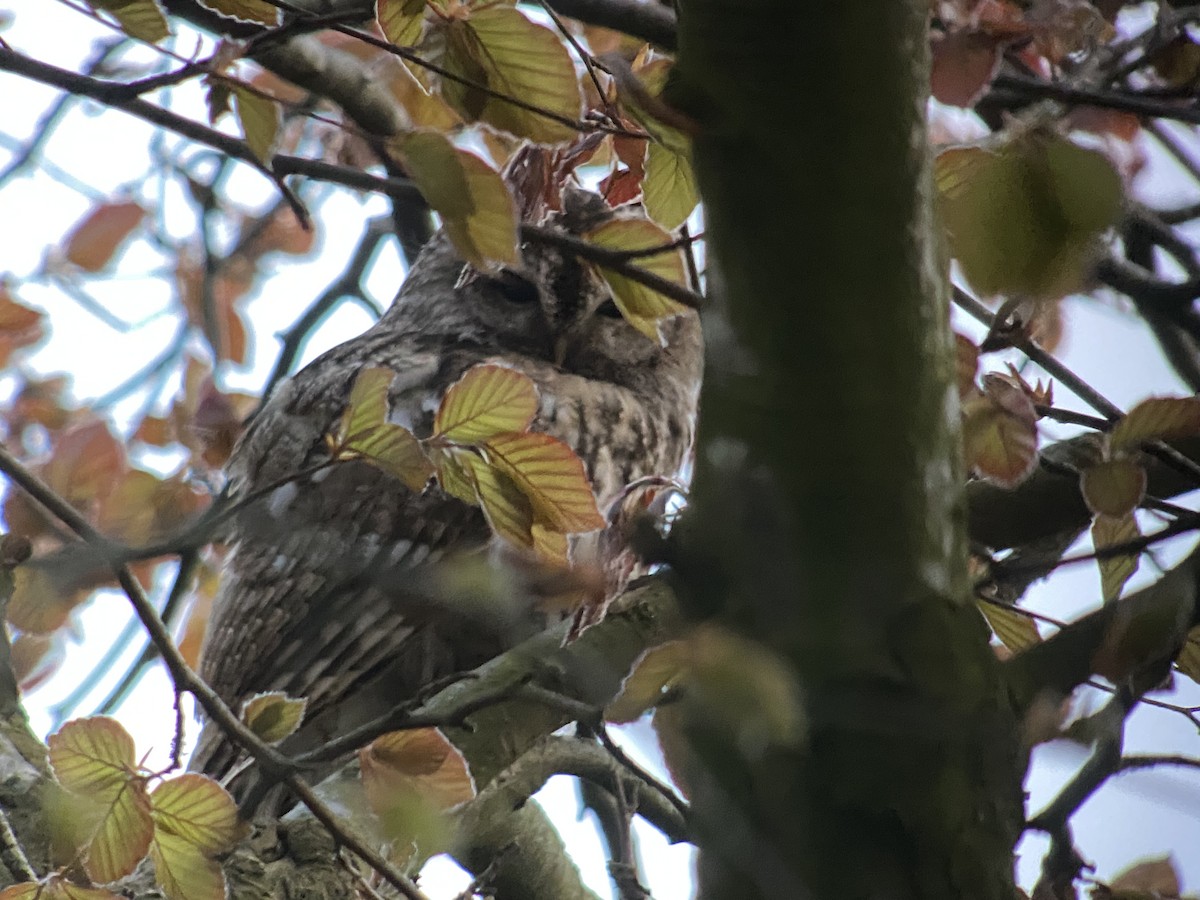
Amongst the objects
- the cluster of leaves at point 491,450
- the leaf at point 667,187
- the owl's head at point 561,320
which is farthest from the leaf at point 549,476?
the owl's head at point 561,320

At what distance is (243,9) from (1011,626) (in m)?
1.12

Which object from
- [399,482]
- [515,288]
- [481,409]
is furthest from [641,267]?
[515,288]

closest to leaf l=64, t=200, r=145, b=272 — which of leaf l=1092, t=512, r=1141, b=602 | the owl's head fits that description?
the owl's head

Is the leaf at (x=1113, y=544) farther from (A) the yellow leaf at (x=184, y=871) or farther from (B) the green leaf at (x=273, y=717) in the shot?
(A) the yellow leaf at (x=184, y=871)

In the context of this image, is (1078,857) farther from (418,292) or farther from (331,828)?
(418,292)

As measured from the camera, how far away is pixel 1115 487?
4.28 feet

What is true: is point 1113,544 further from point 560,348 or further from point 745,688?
point 560,348

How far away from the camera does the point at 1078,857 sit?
43.3 inches

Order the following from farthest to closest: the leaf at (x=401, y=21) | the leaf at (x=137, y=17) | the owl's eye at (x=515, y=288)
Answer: the owl's eye at (x=515, y=288) < the leaf at (x=401, y=21) < the leaf at (x=137, y=17)

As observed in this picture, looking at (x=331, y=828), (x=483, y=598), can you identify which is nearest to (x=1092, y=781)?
(x=483, y=598)

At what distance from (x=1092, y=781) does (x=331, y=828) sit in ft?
2.55

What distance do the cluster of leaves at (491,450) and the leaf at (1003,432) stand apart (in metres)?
0.43

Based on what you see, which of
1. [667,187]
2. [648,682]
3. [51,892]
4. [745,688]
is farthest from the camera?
[667,187]

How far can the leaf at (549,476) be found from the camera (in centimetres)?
135
